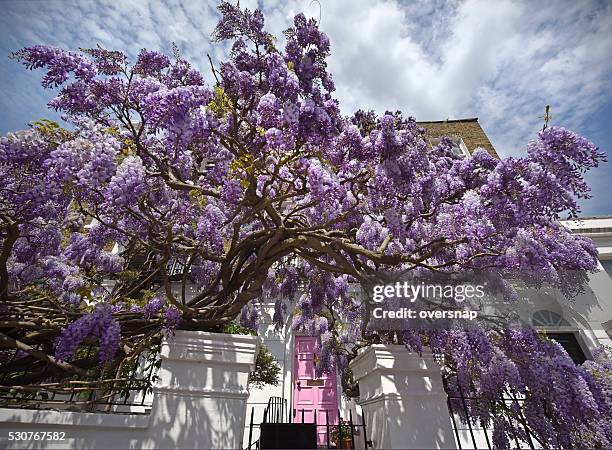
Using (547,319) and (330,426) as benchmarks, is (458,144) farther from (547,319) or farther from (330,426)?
(330,426)

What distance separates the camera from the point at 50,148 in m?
3.70

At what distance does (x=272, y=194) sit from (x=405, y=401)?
3.03 meters

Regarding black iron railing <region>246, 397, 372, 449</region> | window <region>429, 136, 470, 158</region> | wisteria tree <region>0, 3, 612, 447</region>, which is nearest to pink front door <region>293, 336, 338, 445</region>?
black iron railing <region>246, 397, 372, 449</region>

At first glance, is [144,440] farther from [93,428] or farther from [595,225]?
[595,225]

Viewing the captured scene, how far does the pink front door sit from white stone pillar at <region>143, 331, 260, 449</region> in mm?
7272

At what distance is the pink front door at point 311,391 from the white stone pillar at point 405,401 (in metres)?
6.63

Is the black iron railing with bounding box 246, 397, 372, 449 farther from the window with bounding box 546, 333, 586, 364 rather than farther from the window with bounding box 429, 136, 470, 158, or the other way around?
the window with bounding box 429, 136, 470, 158

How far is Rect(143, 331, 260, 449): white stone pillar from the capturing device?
2506mm

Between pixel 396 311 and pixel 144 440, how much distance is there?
320cm

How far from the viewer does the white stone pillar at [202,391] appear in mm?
2506

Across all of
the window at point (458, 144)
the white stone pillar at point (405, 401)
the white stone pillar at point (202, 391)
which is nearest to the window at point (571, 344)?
the window at point (458, 144)

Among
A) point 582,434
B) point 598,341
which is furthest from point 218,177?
point 598,341

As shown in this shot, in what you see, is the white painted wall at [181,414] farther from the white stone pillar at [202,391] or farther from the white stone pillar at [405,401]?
the white stone pillar at [405,401]

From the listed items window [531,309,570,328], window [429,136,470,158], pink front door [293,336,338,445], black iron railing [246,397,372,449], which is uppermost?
window [429,136,470,158]
